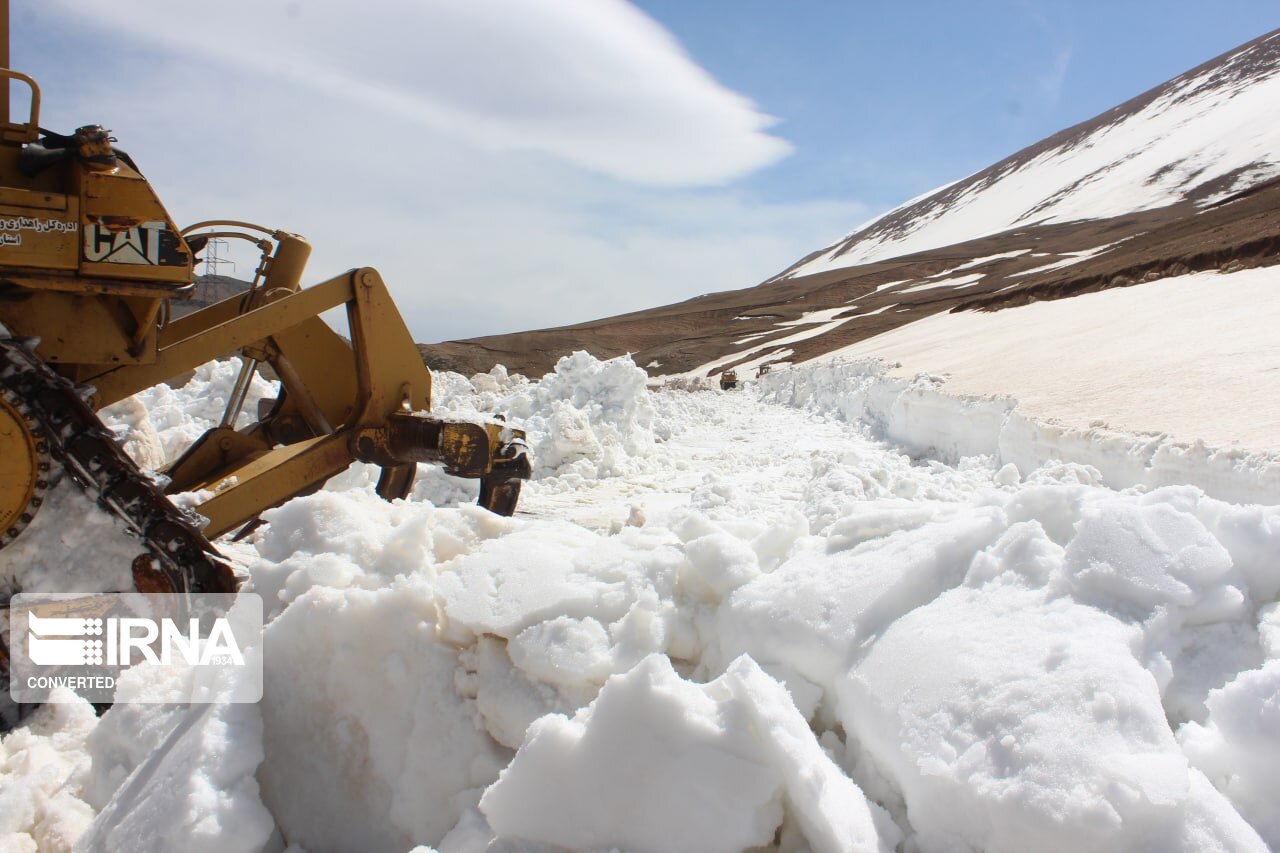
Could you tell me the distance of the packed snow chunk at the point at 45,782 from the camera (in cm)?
215

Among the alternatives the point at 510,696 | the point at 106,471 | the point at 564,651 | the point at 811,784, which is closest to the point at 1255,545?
the point at 811,784

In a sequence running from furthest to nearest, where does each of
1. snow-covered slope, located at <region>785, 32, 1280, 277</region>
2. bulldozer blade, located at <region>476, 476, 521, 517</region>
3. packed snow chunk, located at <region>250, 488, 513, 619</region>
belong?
snow-covered slope, located at <region>785, 32, 1280, 277</region> < bulldozer blade, located at <region>476, 476, 521, 517</region> < packed snow chunk, located at <region>250, 488, 513, 619</region>

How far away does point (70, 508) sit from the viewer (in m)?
3.16

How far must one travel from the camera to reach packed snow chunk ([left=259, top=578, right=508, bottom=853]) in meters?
2.22

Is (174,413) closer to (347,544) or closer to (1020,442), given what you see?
(347,544)

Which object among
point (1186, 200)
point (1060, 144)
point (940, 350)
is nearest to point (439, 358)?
point (940, 350)

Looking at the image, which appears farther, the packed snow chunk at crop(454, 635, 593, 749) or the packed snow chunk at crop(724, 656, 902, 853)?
the packed snow chunk at crop(454, 635, 593, 749)

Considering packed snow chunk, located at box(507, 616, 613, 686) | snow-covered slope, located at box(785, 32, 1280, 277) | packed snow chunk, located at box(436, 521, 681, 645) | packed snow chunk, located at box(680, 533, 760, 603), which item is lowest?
packed snow chunk, located at box(507, 616, 613, 686)

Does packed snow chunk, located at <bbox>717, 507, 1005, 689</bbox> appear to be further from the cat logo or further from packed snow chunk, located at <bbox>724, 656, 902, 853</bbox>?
the cat logo

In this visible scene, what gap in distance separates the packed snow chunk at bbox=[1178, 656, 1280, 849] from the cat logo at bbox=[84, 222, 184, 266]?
3686 millimetres

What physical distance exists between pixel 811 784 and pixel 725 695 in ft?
0.86

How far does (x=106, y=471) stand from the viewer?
317cm

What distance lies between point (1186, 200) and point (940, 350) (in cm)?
4253

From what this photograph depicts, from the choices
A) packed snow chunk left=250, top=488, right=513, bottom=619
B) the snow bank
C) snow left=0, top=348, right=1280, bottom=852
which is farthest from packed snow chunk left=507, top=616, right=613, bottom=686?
the snow bank
